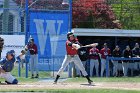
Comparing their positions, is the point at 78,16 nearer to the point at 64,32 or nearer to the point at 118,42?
the point at 118,42

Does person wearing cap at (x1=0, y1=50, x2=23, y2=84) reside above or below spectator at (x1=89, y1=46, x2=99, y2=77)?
above

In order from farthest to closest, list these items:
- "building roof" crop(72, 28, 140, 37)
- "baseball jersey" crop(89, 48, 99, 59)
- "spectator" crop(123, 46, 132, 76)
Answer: "building roof" crop(72, 28, 140, 37), "spectator" crop(123, 46, 132, 76), "baseball jersey" crop(89, 48, 99, 59)

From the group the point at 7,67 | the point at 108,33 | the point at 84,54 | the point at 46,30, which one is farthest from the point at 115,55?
the point at 7,67

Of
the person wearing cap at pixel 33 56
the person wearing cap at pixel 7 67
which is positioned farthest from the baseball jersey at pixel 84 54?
the person wearing cap at pixel 7 67

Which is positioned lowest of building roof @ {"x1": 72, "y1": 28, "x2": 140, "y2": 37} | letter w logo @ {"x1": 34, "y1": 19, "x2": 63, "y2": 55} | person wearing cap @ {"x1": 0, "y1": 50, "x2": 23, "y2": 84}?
person wearing cap @ {"x1": 0, "y1": 50, "x2": 23, "y2": 84}

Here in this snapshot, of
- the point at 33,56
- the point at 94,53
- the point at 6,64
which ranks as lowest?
the point at 94,53

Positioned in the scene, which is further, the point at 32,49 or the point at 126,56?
the point at 126,56

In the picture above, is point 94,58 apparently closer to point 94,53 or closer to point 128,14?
point 94,53

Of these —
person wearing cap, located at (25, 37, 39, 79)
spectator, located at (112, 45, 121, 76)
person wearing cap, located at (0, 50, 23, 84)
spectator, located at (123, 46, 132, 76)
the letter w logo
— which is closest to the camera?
person wearing cap, located at (0, 50, 23, 84)

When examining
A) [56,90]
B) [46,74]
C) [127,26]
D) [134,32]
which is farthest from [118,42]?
[56,90]

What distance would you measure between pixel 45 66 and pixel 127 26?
15.4 metres

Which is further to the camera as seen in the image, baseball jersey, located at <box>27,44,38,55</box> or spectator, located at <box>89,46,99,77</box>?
spectator, located at <box>89,46,99,77</box>

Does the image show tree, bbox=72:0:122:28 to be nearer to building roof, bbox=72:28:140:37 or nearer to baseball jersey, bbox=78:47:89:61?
building roof, bbox=72:28:140:37

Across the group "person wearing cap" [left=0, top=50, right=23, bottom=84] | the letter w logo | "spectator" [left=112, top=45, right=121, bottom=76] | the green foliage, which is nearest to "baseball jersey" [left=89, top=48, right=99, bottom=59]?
"spectator" [left=112, top=45, right=121, bottom=76]
